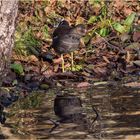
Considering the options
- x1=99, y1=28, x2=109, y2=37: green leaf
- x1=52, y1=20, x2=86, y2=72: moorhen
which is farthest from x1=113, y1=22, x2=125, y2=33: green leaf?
x1=52, y1=20, x2=86, y2=72: moorhen

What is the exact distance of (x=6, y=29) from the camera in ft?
24.7

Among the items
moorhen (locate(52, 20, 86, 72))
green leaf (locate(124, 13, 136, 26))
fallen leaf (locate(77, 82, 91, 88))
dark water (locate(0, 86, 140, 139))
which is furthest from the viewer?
green leaf (locate(124, 13, 136, 26))

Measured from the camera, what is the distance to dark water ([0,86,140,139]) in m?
5.51

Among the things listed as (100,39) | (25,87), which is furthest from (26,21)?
(25,87)

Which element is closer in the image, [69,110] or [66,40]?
[69,110]

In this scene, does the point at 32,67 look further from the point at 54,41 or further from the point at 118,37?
the point at 118,37

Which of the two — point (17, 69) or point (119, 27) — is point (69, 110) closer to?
point (17, 69)

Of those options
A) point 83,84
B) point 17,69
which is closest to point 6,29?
point 17,69

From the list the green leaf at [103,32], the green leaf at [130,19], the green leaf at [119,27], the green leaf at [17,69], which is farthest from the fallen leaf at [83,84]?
the green leaf at [130,19]

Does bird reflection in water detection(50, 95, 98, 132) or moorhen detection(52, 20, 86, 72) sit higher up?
moorhen detection(52, 20, 86, 72)

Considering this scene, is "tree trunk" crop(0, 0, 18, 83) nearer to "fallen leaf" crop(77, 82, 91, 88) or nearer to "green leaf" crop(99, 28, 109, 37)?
"fallen leaf" crop(77, 82, 91, 88)

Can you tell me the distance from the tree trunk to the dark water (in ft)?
1.99

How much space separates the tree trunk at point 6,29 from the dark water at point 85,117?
605 millimetres

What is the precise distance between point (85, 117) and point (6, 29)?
200cm
